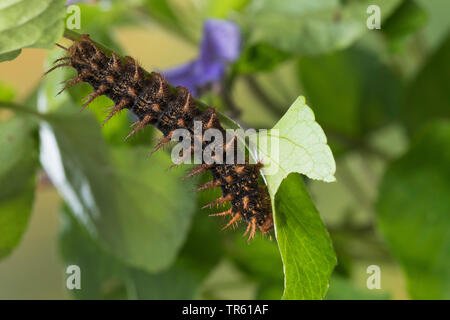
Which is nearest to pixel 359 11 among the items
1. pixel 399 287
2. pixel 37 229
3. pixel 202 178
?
pixel 202 178

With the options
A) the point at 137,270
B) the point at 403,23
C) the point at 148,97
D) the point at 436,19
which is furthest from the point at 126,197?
the point at 436,19

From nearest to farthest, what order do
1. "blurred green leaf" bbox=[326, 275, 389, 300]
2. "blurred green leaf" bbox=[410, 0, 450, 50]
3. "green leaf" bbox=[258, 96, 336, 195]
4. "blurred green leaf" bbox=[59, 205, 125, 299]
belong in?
"green leaf" bbox=[258, 96, 336, 195] < "blurred green leaf" bbox=[326, 275, 389, 300] < "blurred green leaf" bbox=[59, 205, 125, 299] < "blurred green leaf" bbox=[410, 0, 450, 50]

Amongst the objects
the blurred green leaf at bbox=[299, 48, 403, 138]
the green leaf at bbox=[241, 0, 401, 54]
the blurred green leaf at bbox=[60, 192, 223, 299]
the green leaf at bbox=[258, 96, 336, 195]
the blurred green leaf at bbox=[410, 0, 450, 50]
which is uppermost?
the blurred green leaf at bbox=[410, 0, 450, 50]

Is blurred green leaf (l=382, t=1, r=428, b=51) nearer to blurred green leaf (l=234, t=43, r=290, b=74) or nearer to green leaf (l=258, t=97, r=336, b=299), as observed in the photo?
blurred green leaf (l=234, t=43, r=290, b=74)

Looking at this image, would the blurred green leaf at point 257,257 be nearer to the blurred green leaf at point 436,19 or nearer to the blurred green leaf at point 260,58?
the blurred green leaf at point 260,58

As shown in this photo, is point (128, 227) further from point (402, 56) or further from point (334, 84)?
point (402, 56)

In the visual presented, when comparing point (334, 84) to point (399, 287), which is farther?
point (399, 287)

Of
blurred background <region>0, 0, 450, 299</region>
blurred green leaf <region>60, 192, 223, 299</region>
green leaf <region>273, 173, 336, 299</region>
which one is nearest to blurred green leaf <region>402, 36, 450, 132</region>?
blurred background <region>0, 0, 450, 299</region>
